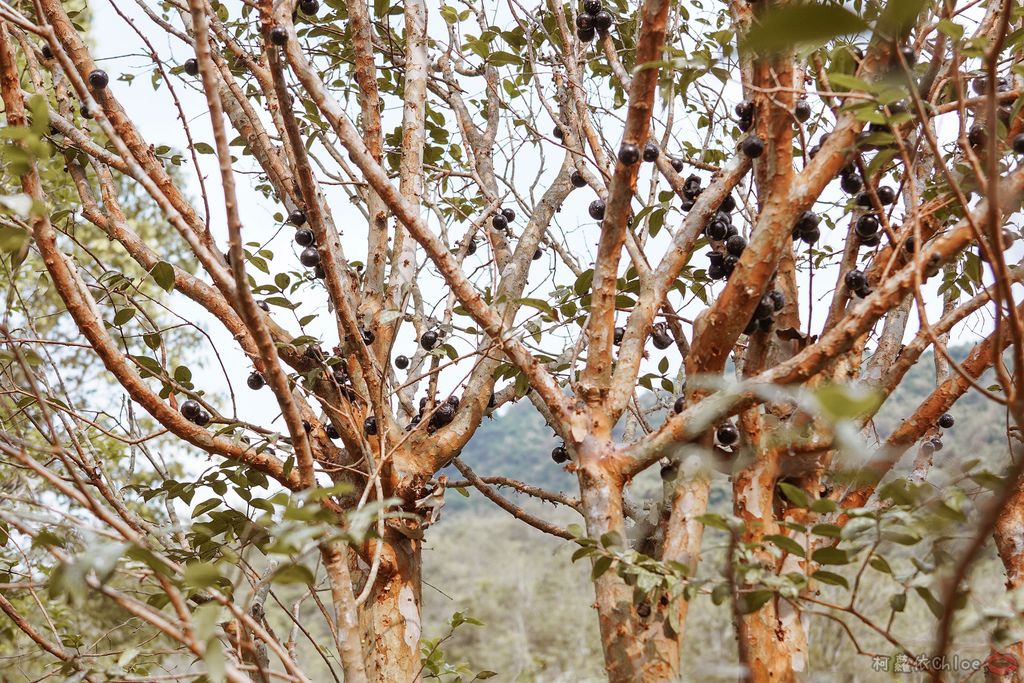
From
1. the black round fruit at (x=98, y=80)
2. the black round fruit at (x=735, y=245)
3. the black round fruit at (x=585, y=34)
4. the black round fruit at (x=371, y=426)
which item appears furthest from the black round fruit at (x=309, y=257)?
the black round fruit at (x=735, y=245)

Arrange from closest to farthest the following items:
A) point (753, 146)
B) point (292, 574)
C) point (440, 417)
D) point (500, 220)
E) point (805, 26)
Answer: point (805, 26), point (292, 574), point (753, 146), point (440, 417), point (500, 220)

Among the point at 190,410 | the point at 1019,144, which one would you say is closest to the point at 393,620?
the point at 190,410

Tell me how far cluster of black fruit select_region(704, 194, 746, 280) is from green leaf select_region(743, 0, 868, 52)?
67.0 inches

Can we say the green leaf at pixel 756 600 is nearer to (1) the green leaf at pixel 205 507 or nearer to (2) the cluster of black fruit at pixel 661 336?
(2) the cluster of black fruit at pixel 661 336

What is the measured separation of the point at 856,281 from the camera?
2074 mm

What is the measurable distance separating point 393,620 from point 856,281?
4.87ft

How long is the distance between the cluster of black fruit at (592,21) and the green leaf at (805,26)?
244cm

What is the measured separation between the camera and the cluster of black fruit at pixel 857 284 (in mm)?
2072

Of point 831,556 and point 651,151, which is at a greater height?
point 651,151

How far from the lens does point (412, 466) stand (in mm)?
2328

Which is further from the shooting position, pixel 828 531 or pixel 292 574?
pixel 828 531

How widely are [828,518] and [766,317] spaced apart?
1.76ft

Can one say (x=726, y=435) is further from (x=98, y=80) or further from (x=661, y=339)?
(x=98, y=80)

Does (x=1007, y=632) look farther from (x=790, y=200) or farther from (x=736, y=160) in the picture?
(x=736, y=160)
